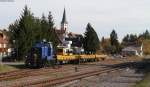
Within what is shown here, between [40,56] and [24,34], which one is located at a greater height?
[24,34]

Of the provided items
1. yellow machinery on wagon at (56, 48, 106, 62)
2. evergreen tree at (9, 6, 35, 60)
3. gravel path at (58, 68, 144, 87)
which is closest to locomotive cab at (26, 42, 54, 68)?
yellow machinery on wagon at (56, 48, 106, 62)

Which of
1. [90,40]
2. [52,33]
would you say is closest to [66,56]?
[52,33]

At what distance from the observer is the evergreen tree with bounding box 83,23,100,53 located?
11850 cm

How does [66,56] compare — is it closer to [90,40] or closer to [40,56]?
[40,56]

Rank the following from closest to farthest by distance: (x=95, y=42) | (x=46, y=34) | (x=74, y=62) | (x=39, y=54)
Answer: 1. (x=39, y=54)
2. (x=74, y=62)
3. (x=46, y=34)
4. (x=95, y=42)

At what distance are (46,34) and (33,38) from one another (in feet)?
23.8

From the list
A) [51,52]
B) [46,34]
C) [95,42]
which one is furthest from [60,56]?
[95,42]

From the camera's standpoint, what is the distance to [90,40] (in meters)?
120

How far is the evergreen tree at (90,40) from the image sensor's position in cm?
11850

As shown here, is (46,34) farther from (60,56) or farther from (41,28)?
(60,56)

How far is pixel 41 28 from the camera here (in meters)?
74.4

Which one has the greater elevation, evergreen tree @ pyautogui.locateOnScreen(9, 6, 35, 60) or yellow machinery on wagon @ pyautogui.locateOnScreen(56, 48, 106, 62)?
evergreen tree @ pyautogui.locateOnScreen(9, 6, 35, 60)

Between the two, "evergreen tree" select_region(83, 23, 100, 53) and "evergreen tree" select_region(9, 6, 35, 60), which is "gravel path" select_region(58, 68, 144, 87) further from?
"evergreen tree" select_region(83, 23, 100, 53)

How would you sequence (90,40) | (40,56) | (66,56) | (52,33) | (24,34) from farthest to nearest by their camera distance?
(90,40), (52,33), (24,34), (66,56), (40,56)
